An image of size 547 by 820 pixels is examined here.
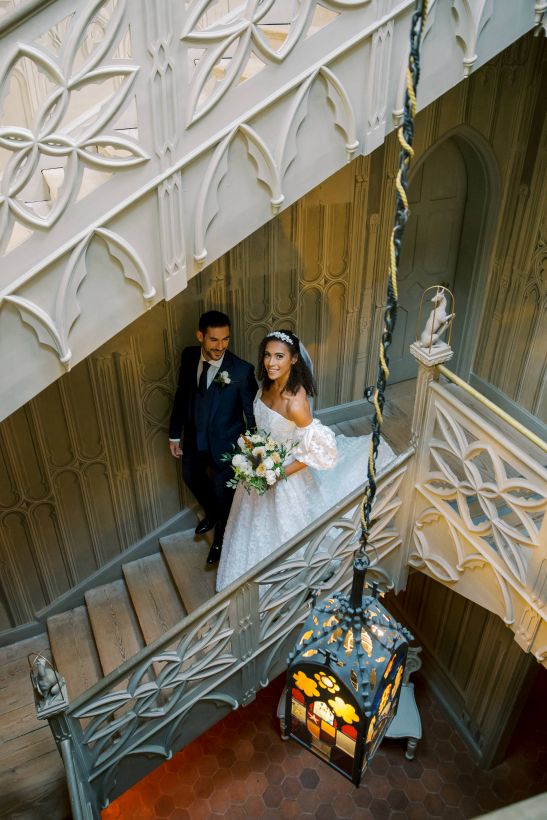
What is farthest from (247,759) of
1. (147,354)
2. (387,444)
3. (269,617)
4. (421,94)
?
→ (421,94)

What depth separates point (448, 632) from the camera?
272 inches

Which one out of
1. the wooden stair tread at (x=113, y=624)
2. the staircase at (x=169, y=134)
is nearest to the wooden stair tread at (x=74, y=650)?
the wooden stair tread at (x=113, y=624)

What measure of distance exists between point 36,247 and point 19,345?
0.42 meters

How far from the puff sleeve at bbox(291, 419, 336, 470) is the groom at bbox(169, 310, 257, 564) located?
0.51 meters

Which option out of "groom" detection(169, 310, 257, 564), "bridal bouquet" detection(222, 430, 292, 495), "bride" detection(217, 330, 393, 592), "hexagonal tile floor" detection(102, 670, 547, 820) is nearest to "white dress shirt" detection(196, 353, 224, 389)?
"groom" detection(169, 310, 257, 564)

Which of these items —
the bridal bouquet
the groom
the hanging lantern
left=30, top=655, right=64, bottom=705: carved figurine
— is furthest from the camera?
the groom

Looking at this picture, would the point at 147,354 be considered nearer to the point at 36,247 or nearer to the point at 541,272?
the point at 36,247

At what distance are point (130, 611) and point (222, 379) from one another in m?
2.27

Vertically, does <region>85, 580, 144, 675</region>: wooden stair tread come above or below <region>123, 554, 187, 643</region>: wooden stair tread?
below

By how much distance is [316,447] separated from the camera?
4523 mm

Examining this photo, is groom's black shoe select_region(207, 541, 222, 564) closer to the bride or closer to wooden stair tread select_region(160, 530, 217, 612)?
wooden stair tread select_region(160, 530, 217, 612)

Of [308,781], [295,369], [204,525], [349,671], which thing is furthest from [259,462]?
[308,781]

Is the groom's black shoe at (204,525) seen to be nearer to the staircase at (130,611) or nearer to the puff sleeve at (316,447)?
the staircase at (130,611)

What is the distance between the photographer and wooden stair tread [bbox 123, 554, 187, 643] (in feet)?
17.0
